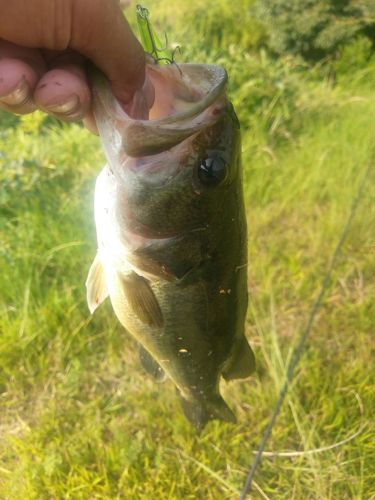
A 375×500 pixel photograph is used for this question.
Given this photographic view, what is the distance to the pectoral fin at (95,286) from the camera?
1689 mm

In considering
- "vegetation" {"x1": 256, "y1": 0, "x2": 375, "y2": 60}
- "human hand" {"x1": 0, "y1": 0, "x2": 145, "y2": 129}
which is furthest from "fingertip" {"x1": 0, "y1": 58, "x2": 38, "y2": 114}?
"vegetation" {"x1": 256, "y1": 0, "x2": 375, "y2": 60}

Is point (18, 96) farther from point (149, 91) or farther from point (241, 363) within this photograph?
point (241, 363)

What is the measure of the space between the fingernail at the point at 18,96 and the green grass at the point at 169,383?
5.88 feet

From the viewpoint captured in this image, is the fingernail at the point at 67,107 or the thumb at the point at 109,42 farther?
the fingernail at the point at 67,107

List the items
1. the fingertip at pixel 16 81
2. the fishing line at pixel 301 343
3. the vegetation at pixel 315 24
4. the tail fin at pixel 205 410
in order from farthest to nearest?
the vegetation at pixel 315 24
the fishing line at pixel 301 343
the tail fin at pixel 205 410
the fingertip at pixel 16 81

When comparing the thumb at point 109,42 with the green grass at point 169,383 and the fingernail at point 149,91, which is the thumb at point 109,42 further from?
the green grass at point 169,383

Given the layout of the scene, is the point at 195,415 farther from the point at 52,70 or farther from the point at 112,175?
the point at 52,70

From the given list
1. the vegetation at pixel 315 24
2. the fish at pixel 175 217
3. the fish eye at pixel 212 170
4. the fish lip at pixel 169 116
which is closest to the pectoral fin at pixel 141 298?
the fish at pixel 175 217

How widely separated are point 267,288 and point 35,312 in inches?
56.5

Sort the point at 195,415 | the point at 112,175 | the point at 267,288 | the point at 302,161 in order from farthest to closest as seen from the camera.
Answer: the point at 302,161 < the point at 267,288 < the point at 195,415 < the point at 112,175

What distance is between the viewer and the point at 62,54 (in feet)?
4.09

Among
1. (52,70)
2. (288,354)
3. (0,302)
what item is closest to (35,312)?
(0,302)

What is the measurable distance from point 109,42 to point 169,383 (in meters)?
2.04

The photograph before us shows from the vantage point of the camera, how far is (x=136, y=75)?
1.20 meters
